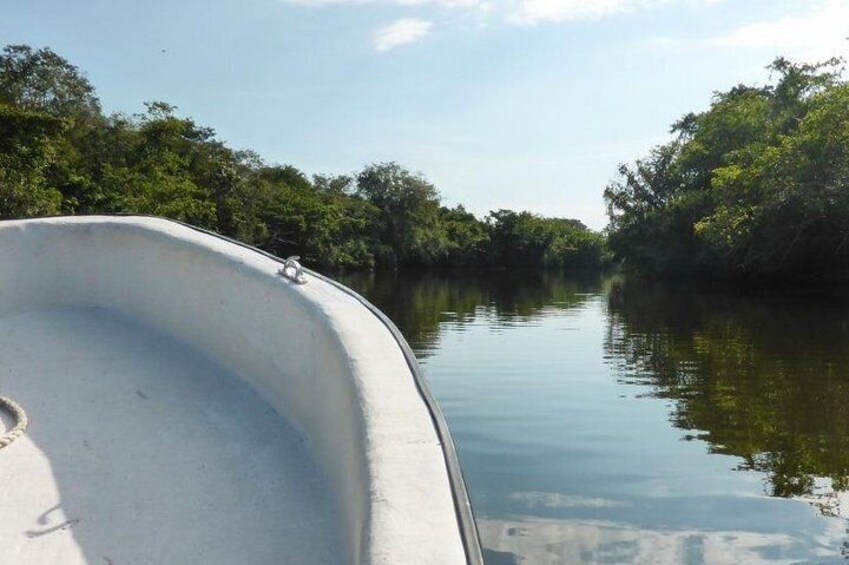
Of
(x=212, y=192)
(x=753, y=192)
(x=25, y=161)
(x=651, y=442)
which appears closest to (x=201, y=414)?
(x=651, y=442)

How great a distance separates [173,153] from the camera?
32844 mm

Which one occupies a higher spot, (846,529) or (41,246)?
(41,246)

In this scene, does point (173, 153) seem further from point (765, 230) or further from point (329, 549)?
point (329, 549)

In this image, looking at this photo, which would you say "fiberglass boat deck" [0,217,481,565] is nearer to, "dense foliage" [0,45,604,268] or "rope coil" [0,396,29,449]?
"rope coil" [0,396,29,449]

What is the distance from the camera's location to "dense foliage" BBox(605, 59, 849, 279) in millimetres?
20766

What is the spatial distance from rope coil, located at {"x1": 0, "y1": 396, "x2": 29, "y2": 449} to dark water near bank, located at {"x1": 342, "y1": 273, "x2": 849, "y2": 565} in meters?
2.34

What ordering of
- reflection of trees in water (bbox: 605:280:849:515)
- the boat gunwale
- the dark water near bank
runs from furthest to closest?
reflection of trees in water (bbox: 605:280:849:515), the dark water near bank, the boat gunwale

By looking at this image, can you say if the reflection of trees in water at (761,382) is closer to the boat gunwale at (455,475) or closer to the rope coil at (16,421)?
the boat gunwale at (455,475)

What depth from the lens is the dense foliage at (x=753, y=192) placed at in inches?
818

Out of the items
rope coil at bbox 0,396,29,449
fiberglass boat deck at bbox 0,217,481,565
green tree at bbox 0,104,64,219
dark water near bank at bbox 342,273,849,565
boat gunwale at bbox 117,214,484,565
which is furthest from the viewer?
green tree at bbox 0,104,64,219

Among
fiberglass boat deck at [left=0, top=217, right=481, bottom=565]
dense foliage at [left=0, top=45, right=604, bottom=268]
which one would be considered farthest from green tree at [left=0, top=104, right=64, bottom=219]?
fiberglass boat deck at [left=0, top=217, right=481, bottom=565]

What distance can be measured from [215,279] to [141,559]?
1.27 m

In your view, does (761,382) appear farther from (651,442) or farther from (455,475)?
(455,475)

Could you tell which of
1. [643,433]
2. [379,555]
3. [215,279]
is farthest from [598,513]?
[379,555]
